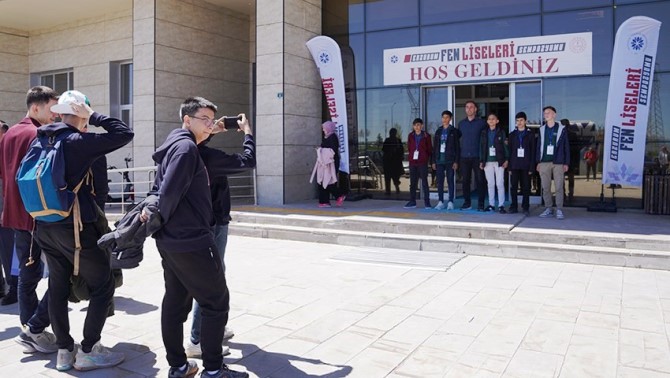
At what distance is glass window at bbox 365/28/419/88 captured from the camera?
41.0 feet

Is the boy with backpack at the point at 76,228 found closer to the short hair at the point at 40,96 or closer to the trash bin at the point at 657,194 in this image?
the short hair at the point at 40,96

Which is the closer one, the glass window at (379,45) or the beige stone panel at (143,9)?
the glass window at (379,45)

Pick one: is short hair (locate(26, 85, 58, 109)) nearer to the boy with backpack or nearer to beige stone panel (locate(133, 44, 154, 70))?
the boy with backpack

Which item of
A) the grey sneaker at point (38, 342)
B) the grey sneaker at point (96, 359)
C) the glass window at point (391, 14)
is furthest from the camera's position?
the glass window at point (391, 14)

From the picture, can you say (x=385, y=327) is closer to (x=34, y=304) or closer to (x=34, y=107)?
(x=34, y=304)

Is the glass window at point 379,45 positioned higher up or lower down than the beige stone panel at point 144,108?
higher up

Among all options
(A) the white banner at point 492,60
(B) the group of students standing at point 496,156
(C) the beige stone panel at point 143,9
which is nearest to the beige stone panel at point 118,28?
(C) the beige stone panel at point 143,9

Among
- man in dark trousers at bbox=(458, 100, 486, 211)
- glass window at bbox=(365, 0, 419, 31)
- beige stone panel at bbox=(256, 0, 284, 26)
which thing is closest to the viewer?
man in dark trousers at bbox=(458, 100, 486, 211)

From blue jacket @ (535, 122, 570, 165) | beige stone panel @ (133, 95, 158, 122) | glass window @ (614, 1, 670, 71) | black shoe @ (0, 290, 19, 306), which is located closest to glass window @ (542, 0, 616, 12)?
glass window @ (614, 1, 670, 71)

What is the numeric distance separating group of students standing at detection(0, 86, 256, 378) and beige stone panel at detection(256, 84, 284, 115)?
7606 mm

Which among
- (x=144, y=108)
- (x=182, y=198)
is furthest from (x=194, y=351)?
(x=144, y=108)

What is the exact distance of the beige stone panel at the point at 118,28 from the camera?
15.7 meters

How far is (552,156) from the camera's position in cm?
945

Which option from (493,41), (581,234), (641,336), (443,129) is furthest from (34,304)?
(493,41)
